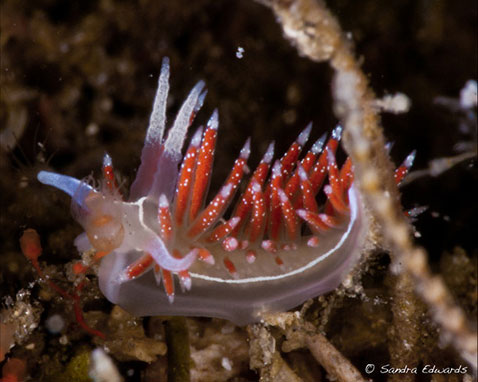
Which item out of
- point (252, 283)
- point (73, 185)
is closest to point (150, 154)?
point (73, 185)

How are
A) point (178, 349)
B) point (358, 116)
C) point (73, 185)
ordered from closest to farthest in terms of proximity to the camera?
point (358, 116) → point (73, 185) → point (178, 349)

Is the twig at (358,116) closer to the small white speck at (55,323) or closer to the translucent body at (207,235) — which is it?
the translucent body at (207,235)

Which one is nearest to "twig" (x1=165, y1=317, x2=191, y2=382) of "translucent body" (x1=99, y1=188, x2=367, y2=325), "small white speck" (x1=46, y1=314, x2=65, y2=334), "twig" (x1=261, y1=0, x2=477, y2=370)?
"translucent body" (x1=99, y1=188, x2=367, y2=325)

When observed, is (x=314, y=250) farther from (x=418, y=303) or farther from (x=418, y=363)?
(x=418, y=363)

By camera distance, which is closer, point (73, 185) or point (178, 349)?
point (73, 185)

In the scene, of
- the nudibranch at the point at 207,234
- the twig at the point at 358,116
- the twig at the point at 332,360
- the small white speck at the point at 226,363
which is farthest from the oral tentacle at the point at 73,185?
the twig at the point at 332,360

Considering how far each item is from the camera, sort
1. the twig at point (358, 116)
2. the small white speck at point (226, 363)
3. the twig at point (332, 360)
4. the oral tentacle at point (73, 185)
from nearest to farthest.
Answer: the twig at point (358, 116), the oral tentacle at point (73, 185), the twig at point (332, 360), the small white speck at point (226, 363)

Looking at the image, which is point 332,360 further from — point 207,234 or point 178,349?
point 207,234

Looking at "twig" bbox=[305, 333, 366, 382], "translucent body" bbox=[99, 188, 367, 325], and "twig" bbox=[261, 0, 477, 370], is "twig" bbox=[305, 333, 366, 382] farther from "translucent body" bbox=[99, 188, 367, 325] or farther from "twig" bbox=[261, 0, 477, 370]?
"twig" bbox=[261, 0, 477, 370]

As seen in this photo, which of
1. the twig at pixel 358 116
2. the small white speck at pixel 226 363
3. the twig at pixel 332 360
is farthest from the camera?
the small white speck at pixel 226 363
